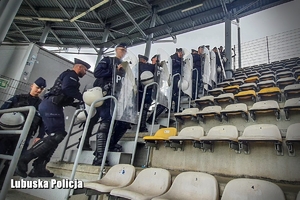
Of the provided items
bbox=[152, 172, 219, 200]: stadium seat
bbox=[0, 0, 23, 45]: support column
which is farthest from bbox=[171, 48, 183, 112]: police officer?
bbox=[0, 0, 23, 45]: support column

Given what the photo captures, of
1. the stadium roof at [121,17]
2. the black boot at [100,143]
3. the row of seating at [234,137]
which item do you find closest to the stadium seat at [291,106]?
the row of seating at [234,137]

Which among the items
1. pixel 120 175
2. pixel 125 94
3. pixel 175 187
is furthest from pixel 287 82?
pixel 120 175

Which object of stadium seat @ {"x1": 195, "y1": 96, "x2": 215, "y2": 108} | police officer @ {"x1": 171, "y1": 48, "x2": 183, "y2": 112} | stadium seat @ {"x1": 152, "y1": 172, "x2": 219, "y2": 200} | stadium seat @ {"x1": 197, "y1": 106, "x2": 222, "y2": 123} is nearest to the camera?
stadium seat @ {"x1": 152, "y1": 172, "x2": 219, "y2": 200}

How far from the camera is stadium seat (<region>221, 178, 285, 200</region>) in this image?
113 cm

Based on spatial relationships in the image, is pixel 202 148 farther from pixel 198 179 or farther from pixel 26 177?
pixel 26 177

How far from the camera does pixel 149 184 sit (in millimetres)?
1585

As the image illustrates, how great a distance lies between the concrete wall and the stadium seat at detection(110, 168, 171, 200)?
54 cm

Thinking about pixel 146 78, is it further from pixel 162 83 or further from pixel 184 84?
pixel 184 84

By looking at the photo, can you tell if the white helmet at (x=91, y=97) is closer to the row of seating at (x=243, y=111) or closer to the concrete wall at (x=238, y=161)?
the concrete wall at (x=238, y=161)

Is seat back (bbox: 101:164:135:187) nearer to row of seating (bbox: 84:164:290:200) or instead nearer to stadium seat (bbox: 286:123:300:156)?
row of seating (bbox: 84:164:290:200)

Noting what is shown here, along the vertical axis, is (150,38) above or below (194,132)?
above

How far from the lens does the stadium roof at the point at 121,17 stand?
743 centimetres

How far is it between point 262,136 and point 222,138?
0.33 m

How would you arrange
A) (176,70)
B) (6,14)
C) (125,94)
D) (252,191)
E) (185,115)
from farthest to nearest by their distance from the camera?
1. (176,70)
2. (185,115)
3. (125,94)
4. (6,14)
5. (252,191)
